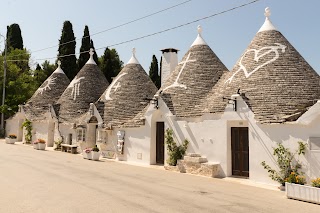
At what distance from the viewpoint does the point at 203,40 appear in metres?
20.1

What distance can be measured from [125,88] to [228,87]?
33.2ft

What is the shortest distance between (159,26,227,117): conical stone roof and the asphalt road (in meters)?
5.12

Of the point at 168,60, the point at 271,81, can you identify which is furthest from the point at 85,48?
the point at 271,81

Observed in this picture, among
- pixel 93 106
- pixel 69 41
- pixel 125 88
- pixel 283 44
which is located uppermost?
pixel 69 41

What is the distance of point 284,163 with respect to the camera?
1186 cm

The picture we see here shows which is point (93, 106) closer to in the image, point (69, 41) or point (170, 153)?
point (170, 153)

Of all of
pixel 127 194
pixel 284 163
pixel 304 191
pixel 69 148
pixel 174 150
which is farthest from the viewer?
pixel 69 148

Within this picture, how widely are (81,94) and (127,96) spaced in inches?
263

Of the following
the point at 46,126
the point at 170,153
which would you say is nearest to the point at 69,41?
the point at 46,126

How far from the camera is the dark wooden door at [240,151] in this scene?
13984mm

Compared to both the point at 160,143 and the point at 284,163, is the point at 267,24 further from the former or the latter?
the point at 160,143

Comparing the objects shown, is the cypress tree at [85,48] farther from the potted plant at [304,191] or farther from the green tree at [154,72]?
the potted plant at [304,191]

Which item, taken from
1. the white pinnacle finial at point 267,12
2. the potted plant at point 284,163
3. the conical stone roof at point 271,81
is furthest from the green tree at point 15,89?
the potted plant at point 284,163

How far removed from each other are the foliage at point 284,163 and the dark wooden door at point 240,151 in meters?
1.76
